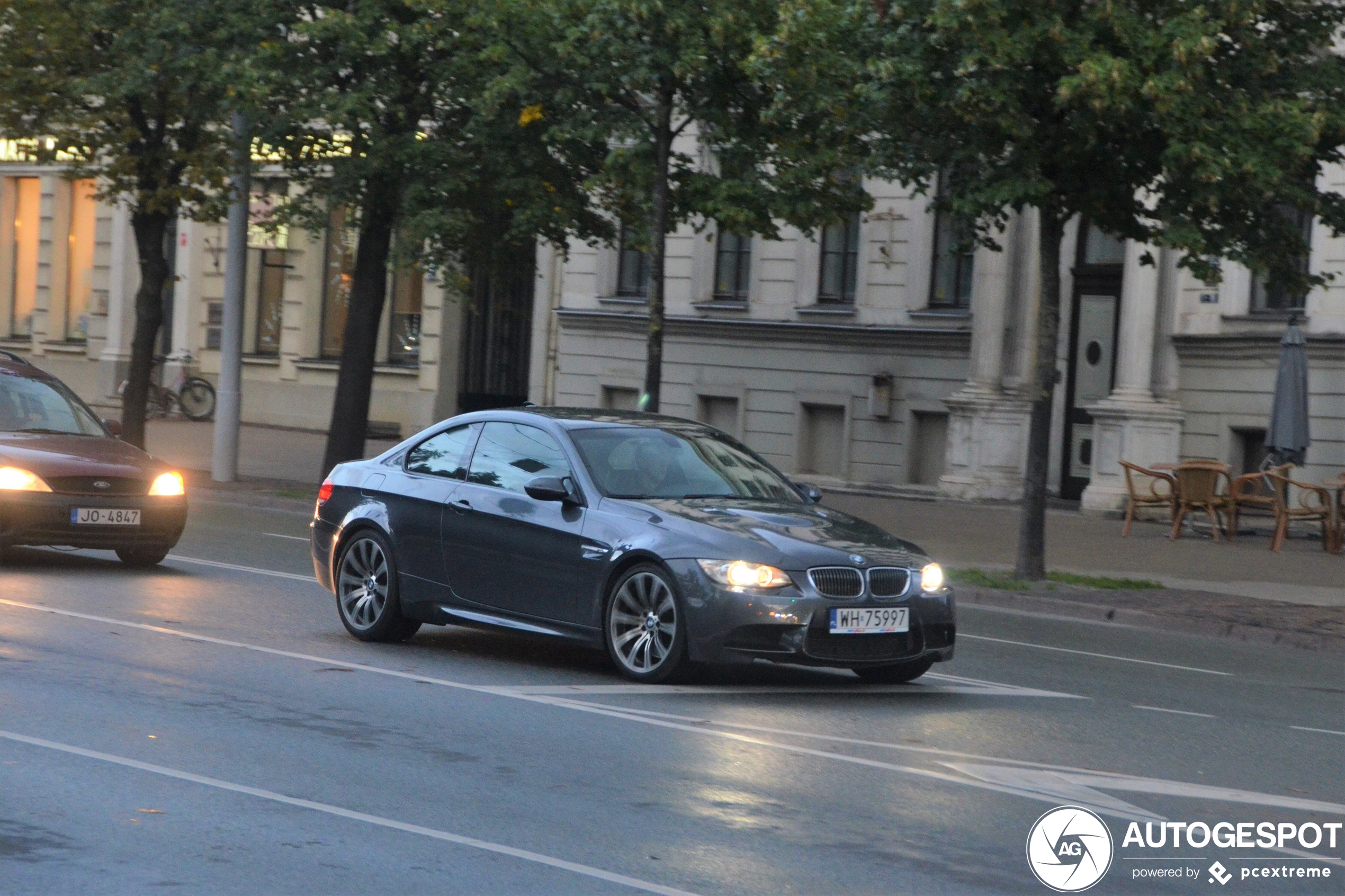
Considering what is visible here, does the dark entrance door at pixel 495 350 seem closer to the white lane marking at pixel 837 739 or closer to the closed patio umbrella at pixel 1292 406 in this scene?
the closed patio umbrella at pixel 1292 406

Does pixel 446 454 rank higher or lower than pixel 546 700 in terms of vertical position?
higher

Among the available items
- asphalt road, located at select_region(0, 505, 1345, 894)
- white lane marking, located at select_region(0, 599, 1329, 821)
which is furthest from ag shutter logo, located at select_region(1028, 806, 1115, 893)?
white lane marking, located at select_region(0, 599, 1329, 821)

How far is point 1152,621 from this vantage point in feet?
47.2

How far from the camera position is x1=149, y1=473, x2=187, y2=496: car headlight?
1378 centimetres

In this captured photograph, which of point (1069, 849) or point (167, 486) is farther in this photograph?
point (167, 486)

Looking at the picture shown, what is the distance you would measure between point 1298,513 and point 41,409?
12.9 meters

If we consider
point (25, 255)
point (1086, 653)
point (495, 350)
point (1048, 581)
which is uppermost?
point (25, 255)

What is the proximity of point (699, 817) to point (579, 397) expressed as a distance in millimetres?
24838

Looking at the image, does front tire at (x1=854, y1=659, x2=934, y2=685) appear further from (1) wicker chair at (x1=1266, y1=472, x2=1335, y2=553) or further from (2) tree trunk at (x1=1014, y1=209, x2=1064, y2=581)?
(1) wicker chair at (x1=1266, y1=472, x2=1335, y2=553)

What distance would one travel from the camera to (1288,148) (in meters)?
14.5

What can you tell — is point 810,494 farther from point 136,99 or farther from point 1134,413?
point 136,99

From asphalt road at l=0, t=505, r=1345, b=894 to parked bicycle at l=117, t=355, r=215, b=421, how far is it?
2600 centimetres

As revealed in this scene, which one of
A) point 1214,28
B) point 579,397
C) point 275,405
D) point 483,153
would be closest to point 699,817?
point 1214,28

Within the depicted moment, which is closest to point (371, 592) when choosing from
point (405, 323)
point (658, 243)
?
point (658, 243)
